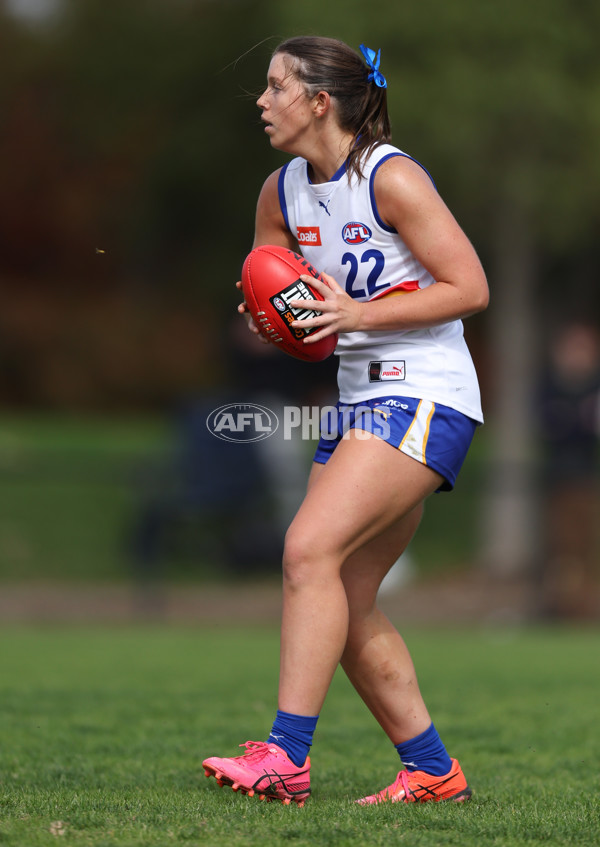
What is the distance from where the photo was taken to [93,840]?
9.46 feet

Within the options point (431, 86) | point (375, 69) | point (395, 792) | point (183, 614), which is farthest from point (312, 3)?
point (395, 792)

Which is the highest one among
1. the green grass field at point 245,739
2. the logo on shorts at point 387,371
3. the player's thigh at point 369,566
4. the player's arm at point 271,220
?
the player's arm at point 271,220

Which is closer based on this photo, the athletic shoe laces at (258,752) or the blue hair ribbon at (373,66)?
the athletic shoe laces at (258,752)

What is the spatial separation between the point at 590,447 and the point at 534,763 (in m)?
7.60

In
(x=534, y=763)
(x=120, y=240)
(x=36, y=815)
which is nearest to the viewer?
(x=36, y=815)

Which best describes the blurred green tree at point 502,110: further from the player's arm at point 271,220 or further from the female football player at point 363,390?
the female football player at point 363,390

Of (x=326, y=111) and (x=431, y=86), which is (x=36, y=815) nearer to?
(x=326, y=111)

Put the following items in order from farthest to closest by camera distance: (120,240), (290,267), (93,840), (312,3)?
(120,240)
(312,3)
(290,267)
(93,840)

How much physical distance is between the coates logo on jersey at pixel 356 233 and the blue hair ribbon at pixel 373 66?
449 mm

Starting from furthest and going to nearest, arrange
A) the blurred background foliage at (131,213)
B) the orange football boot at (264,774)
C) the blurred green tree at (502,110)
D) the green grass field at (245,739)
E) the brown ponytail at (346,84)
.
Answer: the blurred background foliage at (131,213), the blurred green tree at (502,110), the brown ponytail at (346,84), the orange football boot at (264,774), the green grass field at (245,739)

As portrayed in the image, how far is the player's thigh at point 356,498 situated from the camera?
341 cm

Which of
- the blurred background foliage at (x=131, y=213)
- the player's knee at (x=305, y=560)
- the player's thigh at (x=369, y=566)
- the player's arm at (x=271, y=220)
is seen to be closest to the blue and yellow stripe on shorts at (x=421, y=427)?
the player's thigh at (x=369, y=566)

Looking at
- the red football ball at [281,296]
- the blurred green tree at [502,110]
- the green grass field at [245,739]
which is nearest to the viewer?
the green grass field at [245,739]

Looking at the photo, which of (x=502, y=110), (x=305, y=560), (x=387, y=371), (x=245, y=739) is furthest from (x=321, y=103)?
(x=502, y=110)
